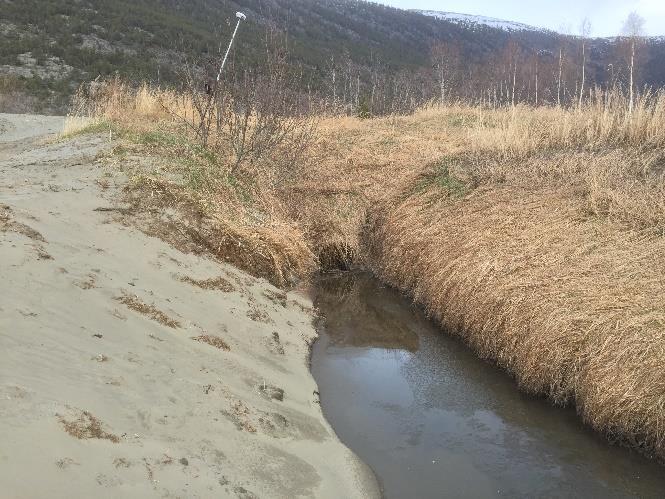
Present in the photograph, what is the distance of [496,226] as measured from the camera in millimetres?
7137

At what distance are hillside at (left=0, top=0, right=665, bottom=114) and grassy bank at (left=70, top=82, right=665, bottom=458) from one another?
9.28 feet

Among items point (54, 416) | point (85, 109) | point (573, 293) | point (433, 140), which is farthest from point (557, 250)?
point (85, 109)

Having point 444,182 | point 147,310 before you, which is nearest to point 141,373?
point 147,310

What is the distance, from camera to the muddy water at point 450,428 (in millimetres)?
4133

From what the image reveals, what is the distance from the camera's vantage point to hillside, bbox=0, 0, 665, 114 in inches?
978

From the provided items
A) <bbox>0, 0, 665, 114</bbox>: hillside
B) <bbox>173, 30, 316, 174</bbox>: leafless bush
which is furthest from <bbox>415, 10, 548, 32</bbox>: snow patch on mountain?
<bbox>173, 30, 316, 174</bbox>: leafless bush

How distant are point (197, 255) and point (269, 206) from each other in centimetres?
228

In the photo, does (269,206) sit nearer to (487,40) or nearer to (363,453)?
(363,453)

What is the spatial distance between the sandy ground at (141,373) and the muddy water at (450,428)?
12.6 inches

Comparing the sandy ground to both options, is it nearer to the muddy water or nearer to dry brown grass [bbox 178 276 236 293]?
dry brown grass [bbox 178 276 236 293]

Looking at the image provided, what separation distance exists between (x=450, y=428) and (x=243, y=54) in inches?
1291

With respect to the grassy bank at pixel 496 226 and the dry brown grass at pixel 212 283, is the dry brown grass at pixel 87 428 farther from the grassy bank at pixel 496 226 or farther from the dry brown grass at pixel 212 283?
the grassy bank at pixel 496 226

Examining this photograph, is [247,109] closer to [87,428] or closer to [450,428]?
[450,428]

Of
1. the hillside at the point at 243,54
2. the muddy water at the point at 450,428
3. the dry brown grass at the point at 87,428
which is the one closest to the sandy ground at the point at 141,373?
Answer: the dry brown grass at the point at 87,428
